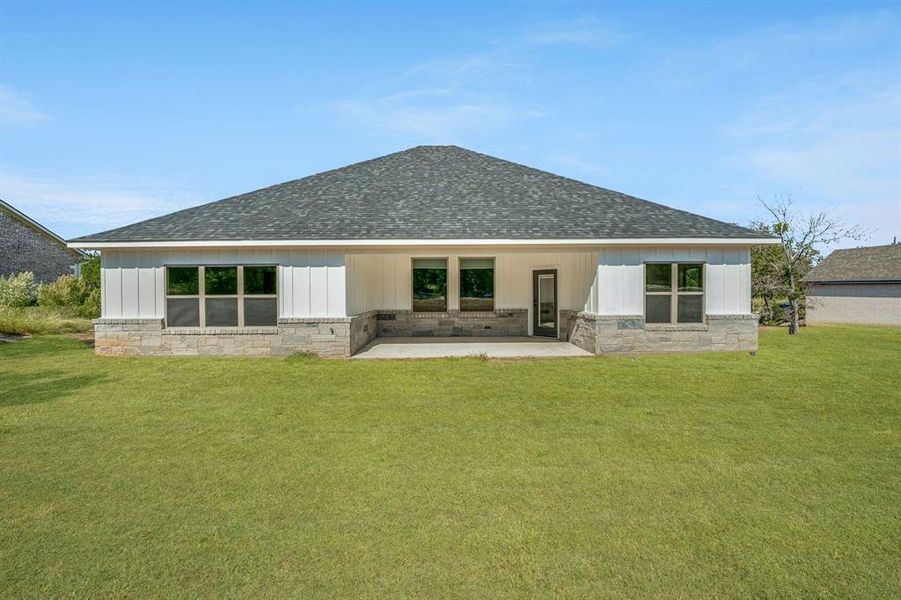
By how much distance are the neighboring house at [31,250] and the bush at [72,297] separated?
26.7ft

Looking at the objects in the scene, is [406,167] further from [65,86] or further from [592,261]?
[65,86]

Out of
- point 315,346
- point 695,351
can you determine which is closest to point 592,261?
point 695,351

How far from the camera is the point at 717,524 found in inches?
138

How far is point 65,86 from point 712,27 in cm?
1636

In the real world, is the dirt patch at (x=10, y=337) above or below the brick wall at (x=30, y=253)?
below

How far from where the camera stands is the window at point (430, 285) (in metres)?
16.7

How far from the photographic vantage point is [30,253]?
94.7 ft

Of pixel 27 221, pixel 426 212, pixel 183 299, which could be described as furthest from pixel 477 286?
pixel 27 221

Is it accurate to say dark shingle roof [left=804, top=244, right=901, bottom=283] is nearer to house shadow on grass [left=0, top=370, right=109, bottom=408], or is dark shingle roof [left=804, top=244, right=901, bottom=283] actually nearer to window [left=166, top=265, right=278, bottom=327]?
window [left=166, top=265, right=278, bottom=327]

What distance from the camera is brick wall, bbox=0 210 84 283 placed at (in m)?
27.4

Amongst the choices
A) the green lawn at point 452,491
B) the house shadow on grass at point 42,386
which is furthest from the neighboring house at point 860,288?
the house shadow on grass at point 42,386

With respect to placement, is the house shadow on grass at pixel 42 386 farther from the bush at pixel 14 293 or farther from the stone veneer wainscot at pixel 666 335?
the bush at pixel 14 293

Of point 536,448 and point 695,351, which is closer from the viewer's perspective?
point 536,448

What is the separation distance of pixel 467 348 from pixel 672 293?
5.57 metres
